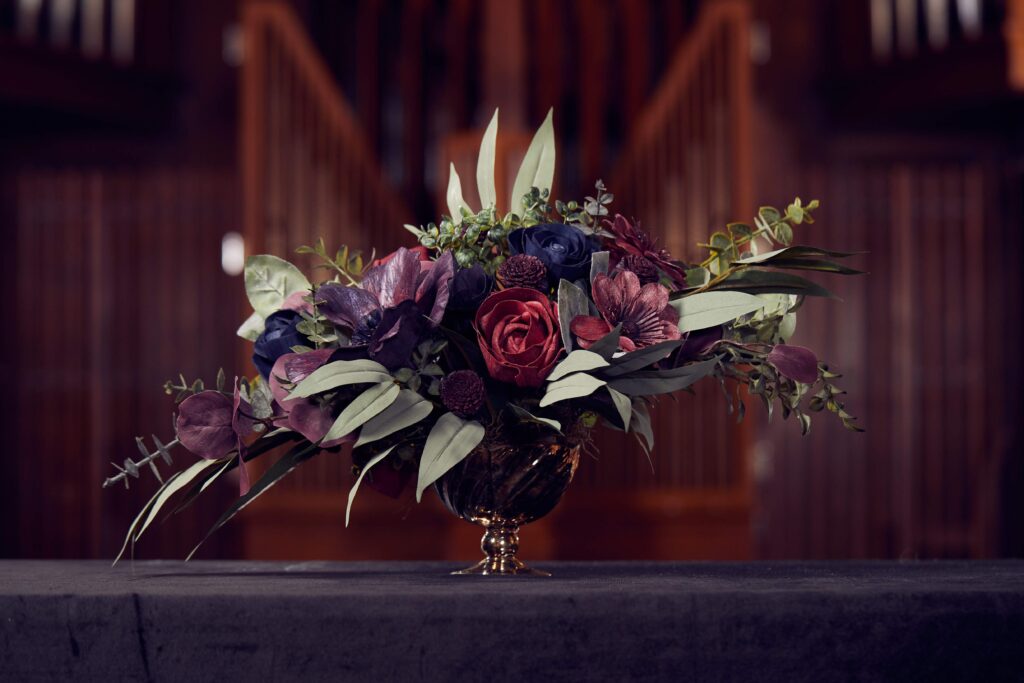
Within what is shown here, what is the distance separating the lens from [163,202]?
4.52 meters

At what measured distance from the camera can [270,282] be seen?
4.48ft

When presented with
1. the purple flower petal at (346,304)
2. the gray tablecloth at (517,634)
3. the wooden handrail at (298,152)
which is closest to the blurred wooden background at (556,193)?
the wooden handrail at (298,152)

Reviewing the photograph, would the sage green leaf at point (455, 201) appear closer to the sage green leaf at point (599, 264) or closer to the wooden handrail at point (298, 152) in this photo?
the sage green leaf at point (599, 264)

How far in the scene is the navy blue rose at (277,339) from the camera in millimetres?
1264

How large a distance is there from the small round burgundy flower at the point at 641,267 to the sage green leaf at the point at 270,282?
1.15 ft

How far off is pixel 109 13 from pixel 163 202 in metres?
0.67

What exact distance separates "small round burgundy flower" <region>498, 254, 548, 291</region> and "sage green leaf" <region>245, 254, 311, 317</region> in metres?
0.25

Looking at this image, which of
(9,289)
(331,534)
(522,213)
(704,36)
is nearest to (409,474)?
(522,213)

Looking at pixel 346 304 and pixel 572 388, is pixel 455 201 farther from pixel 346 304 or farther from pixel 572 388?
pixel 572 388

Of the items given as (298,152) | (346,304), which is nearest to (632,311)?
(346,304)

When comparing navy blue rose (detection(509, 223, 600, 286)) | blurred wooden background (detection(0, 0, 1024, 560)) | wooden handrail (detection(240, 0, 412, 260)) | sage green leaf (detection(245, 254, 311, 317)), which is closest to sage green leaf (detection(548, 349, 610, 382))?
navy blue rose (detection(509, 223, 600, 286))

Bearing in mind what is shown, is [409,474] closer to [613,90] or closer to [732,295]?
[732,295]

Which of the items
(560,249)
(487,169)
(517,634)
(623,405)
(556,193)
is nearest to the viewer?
(517,634)

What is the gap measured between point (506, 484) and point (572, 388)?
17cm
